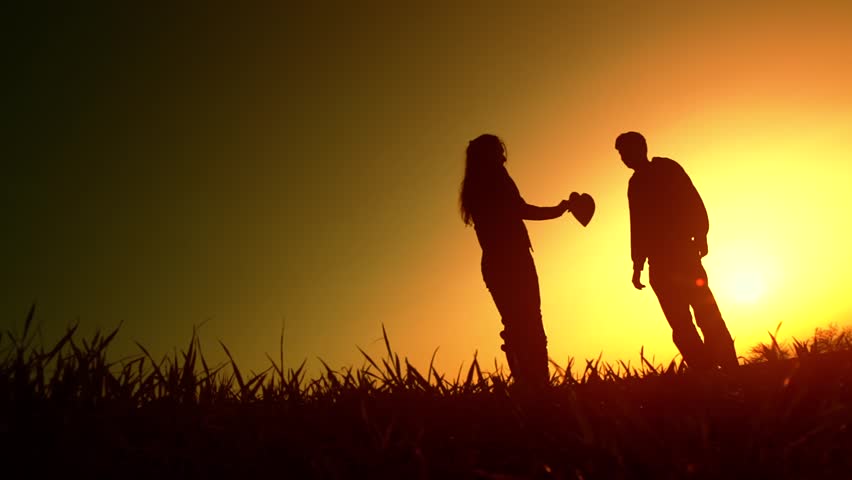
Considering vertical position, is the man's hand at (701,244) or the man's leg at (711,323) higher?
the man's hand at (701,244)

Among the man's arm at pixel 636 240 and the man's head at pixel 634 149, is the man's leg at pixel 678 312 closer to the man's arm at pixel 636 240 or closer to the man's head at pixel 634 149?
the man's arm at pixel 636 240

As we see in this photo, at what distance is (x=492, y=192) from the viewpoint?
5840mm

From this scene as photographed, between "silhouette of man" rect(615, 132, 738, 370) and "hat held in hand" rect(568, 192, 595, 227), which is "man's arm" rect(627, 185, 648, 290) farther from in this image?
"hat held in hand" rect(568, 192, 595, 227)

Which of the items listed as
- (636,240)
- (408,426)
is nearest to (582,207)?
(636,240)

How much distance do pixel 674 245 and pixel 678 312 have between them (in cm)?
66

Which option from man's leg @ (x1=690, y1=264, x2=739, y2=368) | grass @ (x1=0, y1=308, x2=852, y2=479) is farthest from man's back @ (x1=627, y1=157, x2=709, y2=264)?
grass @ (x1=0, y1=308, x2=852, y2=479)

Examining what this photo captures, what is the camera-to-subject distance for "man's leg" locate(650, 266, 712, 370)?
5668mm

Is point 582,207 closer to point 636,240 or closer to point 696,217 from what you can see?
point 636,240

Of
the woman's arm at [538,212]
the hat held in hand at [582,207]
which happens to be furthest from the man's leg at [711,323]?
the woman's arm at [538,212]

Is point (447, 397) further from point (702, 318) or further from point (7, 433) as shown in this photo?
point (702, 318)

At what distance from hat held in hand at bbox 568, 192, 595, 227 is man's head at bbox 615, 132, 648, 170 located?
0.65m

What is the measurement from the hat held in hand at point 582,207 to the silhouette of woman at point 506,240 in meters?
0.04

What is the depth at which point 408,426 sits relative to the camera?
2219 millimetres

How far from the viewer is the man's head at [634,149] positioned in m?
6.12
